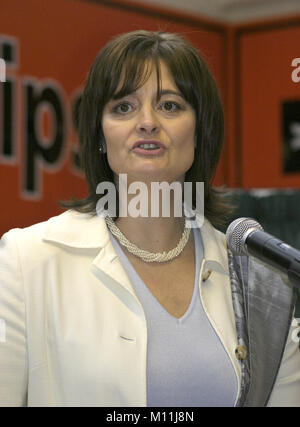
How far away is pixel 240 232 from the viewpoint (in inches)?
49.9

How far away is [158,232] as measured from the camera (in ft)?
6.04

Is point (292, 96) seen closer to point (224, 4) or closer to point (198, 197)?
point (224, 4)

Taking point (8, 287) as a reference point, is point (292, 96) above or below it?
above

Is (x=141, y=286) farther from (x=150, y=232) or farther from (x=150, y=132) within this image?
(x=150, y=132)

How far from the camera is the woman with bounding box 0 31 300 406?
158 cm

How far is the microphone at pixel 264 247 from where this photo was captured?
1128 mm

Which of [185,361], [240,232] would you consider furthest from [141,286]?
[240,232]

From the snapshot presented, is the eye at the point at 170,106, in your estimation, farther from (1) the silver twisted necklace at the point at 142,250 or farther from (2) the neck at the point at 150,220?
(1) the silver twisted necklace at the point at 142,250

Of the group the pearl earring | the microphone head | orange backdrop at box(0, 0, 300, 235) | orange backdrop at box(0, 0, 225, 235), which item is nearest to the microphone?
the microphone head

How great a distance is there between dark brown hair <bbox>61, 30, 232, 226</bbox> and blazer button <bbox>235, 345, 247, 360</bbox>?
482 millimetres

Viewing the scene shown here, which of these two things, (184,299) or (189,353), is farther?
(184,299)

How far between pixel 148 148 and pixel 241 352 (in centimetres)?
47

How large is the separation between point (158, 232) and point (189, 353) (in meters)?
0.34

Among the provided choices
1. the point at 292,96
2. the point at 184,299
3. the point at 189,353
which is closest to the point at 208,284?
the point at 184,299
